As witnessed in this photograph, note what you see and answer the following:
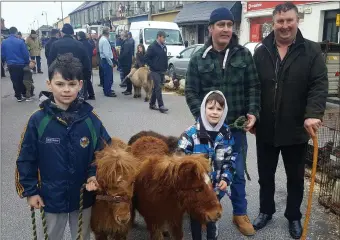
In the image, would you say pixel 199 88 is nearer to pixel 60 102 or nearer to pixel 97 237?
pixel 60 102

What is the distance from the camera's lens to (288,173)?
12.4 ft

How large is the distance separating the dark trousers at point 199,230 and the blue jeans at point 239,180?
0.49 meters

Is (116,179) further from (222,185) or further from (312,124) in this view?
(312,124)

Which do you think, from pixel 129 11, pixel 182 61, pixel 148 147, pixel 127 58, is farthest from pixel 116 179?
pixel 129 11

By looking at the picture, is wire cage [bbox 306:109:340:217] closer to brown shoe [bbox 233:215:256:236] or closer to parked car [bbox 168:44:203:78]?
brown shoe [bbox 233:215:256:236]

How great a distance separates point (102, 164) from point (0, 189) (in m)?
3.27

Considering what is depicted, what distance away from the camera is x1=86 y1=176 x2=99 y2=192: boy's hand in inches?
99.5

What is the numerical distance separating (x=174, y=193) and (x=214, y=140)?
0.69 m

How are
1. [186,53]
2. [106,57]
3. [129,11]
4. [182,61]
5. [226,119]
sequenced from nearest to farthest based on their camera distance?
[226,119]
[106,57]
[182,61]
[186,53]
[129,11]

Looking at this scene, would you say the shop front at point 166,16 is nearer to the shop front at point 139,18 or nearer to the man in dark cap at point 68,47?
the shop front at point 139,18

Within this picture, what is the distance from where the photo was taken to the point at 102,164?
2504 millimetres

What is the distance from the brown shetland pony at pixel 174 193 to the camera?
2637 millimetres

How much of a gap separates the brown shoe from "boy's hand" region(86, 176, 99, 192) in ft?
6.72

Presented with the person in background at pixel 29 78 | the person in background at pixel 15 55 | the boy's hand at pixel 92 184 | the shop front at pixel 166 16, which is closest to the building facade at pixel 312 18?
the person in background at pixel 29 78
